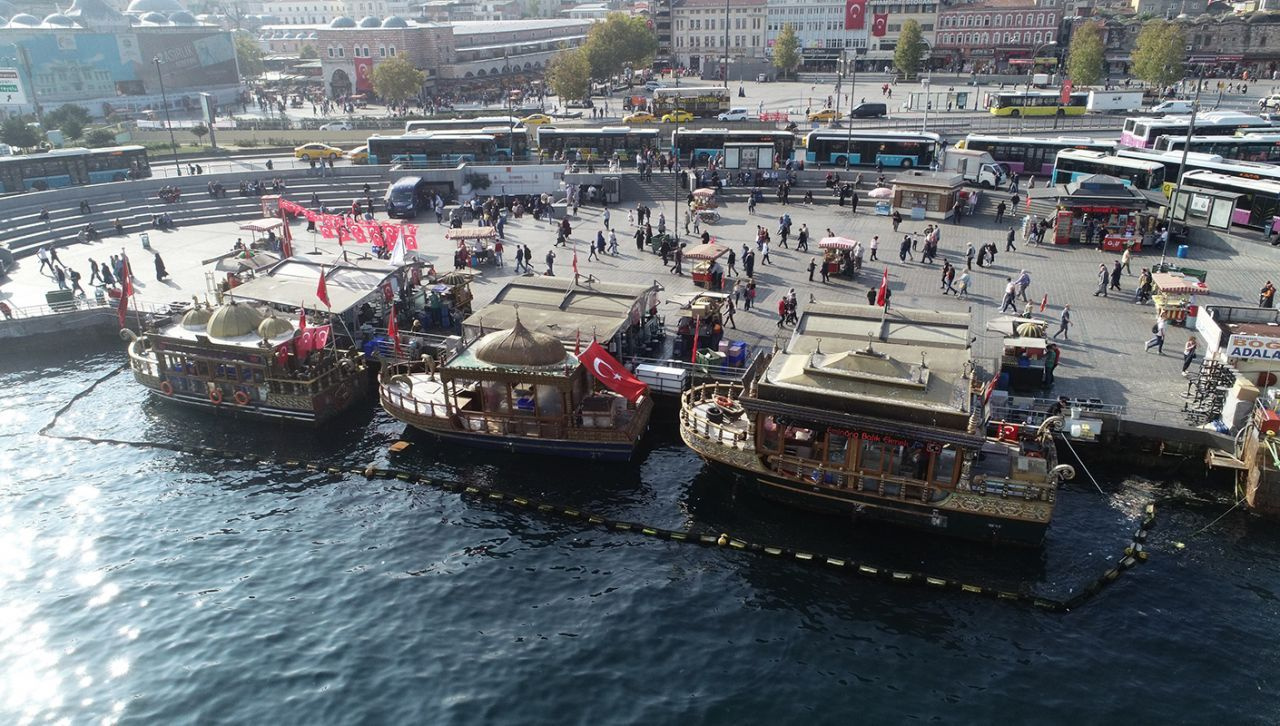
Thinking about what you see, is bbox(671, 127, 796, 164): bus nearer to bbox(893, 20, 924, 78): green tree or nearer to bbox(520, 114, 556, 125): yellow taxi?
bbox(520, 114, 556, 125): yellow taxi

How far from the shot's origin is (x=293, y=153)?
80812 millimetres

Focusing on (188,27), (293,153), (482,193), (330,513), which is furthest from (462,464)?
(188,27)

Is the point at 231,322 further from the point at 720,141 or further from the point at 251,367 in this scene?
the point at 720,141

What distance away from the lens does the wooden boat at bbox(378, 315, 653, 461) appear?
30.2 meters

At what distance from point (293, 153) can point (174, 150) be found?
10.3 meters

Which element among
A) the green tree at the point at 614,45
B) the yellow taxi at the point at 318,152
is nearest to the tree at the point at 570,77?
the green tree at the point at 614,45

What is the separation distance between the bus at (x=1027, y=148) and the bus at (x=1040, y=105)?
794 inches

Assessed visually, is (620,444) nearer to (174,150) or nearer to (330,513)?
(330,513)

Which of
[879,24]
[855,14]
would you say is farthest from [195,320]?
[855,14]

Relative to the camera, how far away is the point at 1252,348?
97.6ft

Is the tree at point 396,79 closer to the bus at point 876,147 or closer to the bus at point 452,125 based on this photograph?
the bus at point 452,125

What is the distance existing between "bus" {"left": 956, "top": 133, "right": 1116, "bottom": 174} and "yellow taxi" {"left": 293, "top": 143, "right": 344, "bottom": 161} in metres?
53.0

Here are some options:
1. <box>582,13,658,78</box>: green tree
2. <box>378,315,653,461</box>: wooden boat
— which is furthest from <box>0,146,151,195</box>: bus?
<box>582,13,658,78</box>: green tree

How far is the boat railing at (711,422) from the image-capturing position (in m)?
28.7
